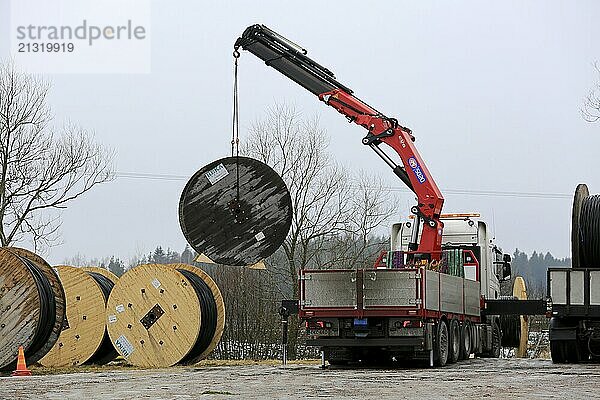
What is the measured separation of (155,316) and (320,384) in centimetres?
710

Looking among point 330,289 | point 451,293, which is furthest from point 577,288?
point 330,289

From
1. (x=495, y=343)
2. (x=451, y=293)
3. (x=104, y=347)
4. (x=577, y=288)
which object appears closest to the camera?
(x=577, y=288)

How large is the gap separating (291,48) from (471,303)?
6.35 m

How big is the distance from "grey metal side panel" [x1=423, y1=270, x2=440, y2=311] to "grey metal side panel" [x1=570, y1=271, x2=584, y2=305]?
2548 millimetres

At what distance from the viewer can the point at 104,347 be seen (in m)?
22.7

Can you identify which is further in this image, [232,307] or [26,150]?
[232,307]

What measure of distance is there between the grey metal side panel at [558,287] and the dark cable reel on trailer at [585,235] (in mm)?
1500

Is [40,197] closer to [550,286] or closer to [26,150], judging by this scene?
[26,150]

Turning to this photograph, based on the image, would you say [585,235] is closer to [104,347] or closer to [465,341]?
[465,341]

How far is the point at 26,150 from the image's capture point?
33.2 m

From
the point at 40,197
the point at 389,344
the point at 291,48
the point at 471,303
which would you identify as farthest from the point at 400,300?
the point at 40,197

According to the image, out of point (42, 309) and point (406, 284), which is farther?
point (406, 284)

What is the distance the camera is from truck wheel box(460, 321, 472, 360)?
→ 879 inches

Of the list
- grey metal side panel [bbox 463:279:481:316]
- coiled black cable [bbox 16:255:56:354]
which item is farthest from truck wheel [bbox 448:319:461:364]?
coiled black cable [bbox 16:255:56:354]
